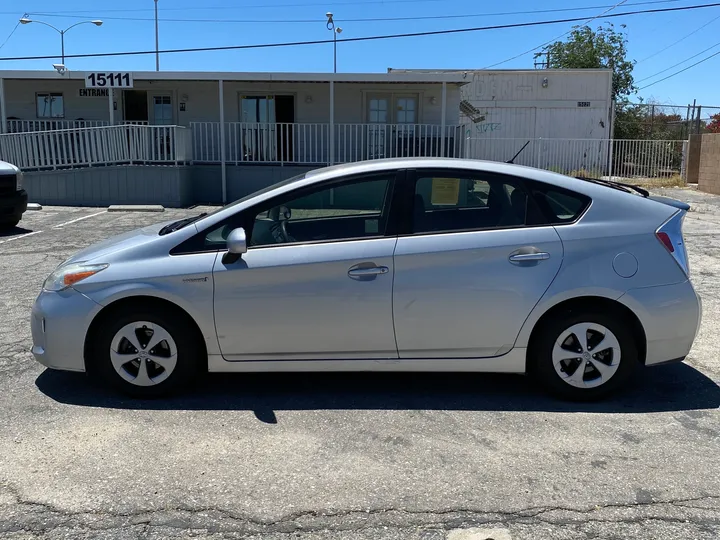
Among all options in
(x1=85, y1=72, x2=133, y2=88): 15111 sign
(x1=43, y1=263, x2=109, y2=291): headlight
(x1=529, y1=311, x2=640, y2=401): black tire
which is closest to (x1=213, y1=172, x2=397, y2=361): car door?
(x1=43, y1=263, x2=109, y2=291): headlight

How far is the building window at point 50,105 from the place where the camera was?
759 inches

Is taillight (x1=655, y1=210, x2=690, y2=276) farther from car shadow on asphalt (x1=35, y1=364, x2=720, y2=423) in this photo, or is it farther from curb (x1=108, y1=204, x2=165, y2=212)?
curb (x1=108, y1=204, x2=165, y2=212)

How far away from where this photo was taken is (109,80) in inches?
655

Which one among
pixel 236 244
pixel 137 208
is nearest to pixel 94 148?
pixel 137 208

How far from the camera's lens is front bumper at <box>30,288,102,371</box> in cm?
417

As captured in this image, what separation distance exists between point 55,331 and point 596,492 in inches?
130

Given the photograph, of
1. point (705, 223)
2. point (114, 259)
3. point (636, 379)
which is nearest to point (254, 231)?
point (114, 259)

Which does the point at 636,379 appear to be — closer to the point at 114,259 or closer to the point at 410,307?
the point at 410,307

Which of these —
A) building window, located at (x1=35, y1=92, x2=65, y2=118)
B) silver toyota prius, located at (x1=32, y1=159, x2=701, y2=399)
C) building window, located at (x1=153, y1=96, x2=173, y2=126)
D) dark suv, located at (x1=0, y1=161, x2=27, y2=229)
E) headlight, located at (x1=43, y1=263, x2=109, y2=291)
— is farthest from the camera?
building window, located at (x1=35, y1=92, x2=65, y2=118)

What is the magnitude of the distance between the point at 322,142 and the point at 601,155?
407 inches

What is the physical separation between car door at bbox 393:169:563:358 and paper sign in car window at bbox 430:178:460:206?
0.16m

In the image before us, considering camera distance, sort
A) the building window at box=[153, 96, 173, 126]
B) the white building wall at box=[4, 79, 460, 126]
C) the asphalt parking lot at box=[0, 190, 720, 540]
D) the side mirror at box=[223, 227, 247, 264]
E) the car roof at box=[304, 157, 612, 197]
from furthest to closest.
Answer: the building window at box=[153, 96, 173, 126] → the white building wall at box=[4, 79, 460, 126] → the car roof at box=[304, 157, 612, 197] → the side mirror at box=[223, 227, 247, 264] → the asphalt parking lot at box=[0, 190, 720, 540]

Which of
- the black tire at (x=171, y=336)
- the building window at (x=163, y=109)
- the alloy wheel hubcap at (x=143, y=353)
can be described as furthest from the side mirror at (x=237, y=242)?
the building window at (x=163, y=109)

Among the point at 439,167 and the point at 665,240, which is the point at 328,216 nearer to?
the point at 439,167
